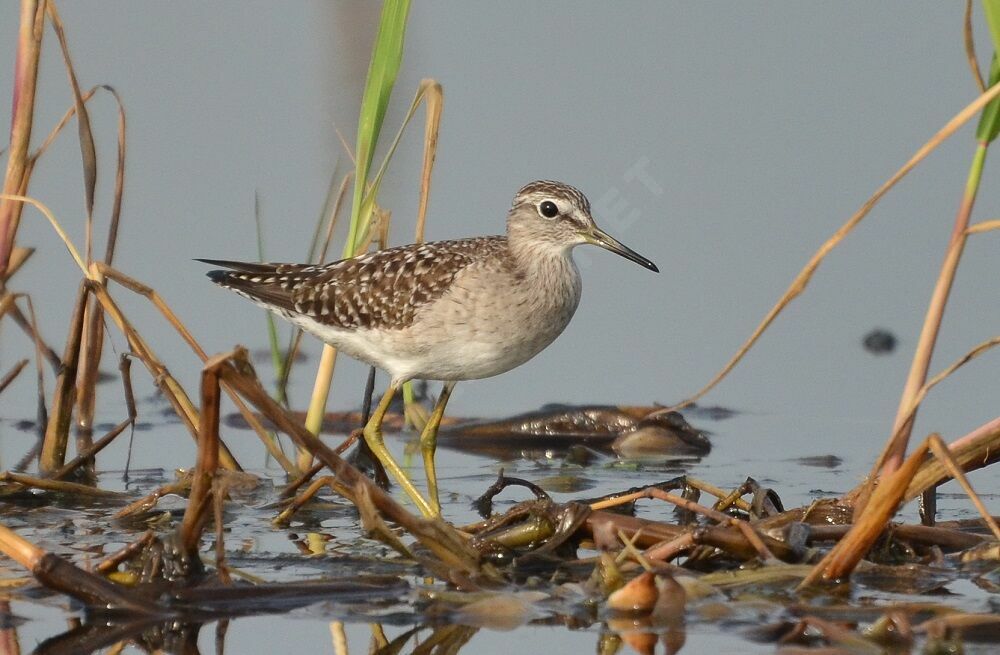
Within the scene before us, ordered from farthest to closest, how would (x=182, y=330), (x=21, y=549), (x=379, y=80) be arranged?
(x=379, y=80) < (x=182, y=330) < (x=21, y=549)

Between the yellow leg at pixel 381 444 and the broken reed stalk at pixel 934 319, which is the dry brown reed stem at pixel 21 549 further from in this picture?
the broken reed stalk at pixel 934 319

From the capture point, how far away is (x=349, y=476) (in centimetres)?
565

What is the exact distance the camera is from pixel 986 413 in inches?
388

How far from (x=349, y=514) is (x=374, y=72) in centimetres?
250

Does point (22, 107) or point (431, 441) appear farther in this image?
point (431, 441)

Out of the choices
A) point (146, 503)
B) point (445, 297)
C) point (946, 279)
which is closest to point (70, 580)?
point (146, 503)

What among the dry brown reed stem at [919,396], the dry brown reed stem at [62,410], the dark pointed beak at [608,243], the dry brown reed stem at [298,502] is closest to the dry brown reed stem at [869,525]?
the dry brown reed stem at [919,396]

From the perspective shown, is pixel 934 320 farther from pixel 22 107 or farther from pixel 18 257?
pixel 18 257

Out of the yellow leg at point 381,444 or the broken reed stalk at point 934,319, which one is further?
the yellow leg at point 381,444

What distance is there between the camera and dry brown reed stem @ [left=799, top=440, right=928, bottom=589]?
5602 millimetres

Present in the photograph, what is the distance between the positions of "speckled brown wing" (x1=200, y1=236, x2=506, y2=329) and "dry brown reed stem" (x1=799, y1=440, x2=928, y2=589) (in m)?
3.53

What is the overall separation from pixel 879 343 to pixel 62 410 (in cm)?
604

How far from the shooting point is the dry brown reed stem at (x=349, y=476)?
5.37 m

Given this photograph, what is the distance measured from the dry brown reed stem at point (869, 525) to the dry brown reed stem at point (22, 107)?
489 centimetres
